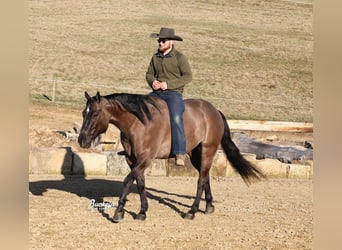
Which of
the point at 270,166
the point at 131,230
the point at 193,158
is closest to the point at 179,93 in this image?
the point at 193,158

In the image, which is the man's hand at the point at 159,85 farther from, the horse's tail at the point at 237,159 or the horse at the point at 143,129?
the horse's tail at the point at 237,159

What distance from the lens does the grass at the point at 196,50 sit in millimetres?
19188

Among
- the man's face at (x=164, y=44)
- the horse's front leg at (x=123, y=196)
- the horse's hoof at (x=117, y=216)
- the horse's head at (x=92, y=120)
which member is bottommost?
the horse's hoof at (x=117, y=216)

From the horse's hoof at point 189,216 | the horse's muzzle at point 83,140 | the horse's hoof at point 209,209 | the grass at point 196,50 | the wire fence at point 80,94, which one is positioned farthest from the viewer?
the grass at point 196,50

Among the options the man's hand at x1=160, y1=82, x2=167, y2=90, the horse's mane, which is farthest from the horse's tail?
the horse's mane

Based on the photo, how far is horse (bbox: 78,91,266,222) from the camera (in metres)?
6.06

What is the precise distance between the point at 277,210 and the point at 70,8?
845 inches

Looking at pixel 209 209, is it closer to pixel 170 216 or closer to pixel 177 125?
pixel 170 216

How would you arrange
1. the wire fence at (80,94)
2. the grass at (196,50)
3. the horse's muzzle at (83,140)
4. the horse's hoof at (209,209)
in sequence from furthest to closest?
the grass at (196,50) → the wire fence at (80,94) → the horse's hoof at (209,209) → the horse's muzzle at (83,140)

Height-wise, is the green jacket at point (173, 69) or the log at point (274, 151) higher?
the green jacket at point (173, 69)

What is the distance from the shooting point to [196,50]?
24.7 metres

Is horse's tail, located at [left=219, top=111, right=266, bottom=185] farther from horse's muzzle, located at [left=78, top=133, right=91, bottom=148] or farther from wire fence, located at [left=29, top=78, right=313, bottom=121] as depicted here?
wire fence, located at [left=29, top=78, right=313, bottom=121]

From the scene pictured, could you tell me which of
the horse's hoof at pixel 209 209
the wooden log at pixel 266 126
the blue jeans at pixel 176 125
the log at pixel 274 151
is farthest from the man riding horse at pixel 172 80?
the wooden log at pixel 266 126

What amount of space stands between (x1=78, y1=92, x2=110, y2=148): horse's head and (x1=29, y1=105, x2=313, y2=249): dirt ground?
2.99ft
